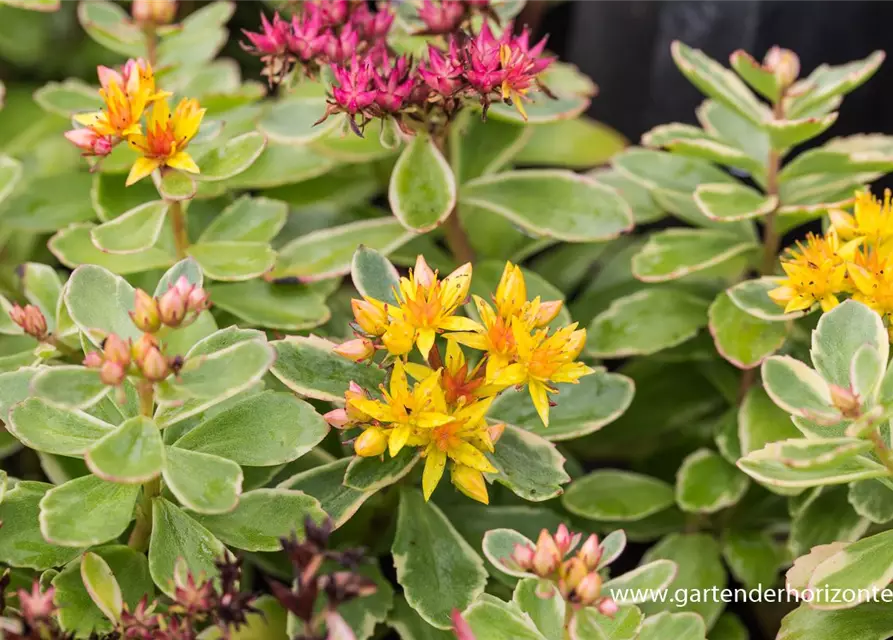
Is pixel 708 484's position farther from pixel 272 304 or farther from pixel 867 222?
pixel 272 304

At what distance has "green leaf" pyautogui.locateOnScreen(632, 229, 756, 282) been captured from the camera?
107 centimetres

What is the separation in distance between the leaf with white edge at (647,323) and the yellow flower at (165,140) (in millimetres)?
505

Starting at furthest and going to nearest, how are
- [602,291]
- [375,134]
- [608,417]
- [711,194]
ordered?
[602,291], [375,134], [711,194], [608,417]

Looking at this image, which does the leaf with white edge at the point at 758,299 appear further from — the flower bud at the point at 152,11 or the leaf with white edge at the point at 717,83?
the flower bud at the point at 152,11

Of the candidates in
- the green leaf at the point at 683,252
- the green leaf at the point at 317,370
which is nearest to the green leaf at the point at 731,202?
the green leaf at the point at 683,252

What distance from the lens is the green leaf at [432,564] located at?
2.78 ft

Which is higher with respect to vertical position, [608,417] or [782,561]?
[608,417]

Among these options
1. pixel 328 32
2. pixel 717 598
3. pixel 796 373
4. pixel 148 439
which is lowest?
pixel 717 598

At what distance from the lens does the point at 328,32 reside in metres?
0.99

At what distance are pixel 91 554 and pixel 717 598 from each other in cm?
66

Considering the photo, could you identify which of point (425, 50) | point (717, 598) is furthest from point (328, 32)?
point (717, 598)

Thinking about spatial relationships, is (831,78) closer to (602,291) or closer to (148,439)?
(602,291)

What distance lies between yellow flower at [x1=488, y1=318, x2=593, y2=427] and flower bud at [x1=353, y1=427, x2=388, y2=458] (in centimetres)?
11

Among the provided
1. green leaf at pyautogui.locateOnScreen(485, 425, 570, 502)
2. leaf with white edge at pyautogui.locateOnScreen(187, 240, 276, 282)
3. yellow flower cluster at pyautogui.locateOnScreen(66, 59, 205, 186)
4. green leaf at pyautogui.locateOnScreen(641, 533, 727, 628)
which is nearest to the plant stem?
leaf with white edge at pyautogui.locateOnScreen(187, 240, 276, 282)
